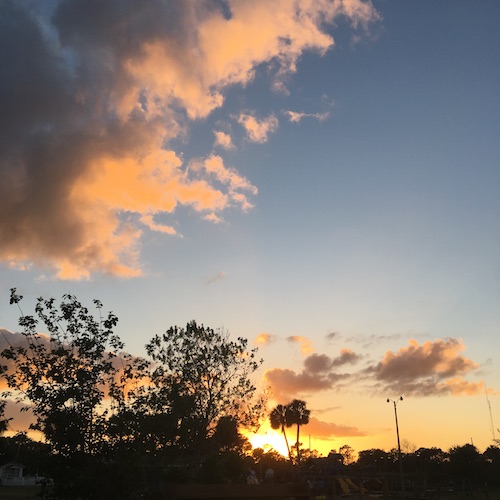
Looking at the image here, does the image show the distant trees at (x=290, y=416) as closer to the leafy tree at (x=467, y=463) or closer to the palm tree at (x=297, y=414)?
the palm tree at (x=297, y=414)

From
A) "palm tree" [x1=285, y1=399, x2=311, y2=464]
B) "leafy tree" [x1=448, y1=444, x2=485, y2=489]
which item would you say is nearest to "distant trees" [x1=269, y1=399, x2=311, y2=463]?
"palm tree" [x1=285, y1=399, x2=311, y2=464]

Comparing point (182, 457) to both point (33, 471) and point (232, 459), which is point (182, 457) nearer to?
point (232, 459)

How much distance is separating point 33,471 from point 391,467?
347ft

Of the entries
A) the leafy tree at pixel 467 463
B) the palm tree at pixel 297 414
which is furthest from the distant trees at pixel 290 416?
the leafy tree at pixel 467 463

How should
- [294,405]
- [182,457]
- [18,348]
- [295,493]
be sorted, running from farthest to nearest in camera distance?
[294,405], [182,457], [18,348], [295,493]

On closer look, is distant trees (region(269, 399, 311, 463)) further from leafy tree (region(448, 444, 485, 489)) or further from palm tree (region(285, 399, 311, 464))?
leafy tree (region(448, 444, 485, 489))

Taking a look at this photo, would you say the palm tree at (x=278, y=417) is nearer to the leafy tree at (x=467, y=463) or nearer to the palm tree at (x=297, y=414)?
the palm tree at (x=297, y=414)

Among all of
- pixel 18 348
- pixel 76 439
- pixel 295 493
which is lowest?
pixel 295 493

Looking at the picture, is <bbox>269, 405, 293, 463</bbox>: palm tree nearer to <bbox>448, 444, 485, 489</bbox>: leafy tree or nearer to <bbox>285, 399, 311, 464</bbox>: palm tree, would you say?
<bbox>285, 399, 311, 464</bbox>: palm tree

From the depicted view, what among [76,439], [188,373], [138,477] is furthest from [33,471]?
[188,373]

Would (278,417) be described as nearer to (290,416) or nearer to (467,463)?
(290,416)

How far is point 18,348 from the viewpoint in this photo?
69.3 feet

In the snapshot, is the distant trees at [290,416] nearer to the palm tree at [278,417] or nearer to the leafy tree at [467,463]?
the palm tree at [278,417]

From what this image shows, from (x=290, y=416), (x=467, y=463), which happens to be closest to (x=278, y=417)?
(x=290, y=416)
